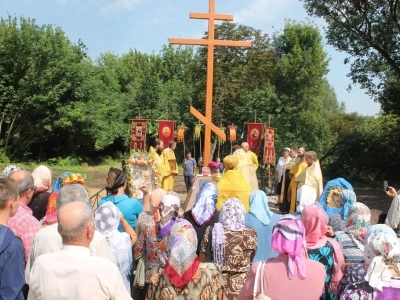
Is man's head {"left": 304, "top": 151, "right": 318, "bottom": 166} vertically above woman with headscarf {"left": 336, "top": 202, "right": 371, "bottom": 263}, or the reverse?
man's head {"left": 304, "top": 151, "right": 318, "bottom": 166}

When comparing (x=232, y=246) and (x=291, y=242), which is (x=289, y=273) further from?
(x=232, y=246)

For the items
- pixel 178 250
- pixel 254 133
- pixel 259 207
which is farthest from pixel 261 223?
pixel 254 133

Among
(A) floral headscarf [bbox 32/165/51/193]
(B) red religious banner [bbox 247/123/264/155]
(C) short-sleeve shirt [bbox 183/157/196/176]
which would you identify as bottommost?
(C) short-sleeve shirt [bbox 183/157/196/176]

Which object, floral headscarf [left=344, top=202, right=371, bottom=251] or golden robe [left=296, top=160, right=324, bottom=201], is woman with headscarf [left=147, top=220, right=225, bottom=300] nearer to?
floral headscarf [left=344, top=202, right=371, bottom=251]

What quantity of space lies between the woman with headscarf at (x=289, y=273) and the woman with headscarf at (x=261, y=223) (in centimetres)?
216

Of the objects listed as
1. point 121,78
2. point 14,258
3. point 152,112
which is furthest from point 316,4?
point 121,78

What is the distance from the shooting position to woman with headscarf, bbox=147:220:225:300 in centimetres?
317

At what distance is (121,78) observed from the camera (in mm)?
41781

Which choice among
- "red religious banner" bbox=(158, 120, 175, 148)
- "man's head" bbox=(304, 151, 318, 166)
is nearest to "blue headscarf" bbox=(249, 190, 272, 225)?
"man's head" bbox=(304, 151, 318, 166)

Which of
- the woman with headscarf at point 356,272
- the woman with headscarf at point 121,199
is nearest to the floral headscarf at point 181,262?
the woman with headscarf at point 356,272

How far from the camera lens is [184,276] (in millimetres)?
3170

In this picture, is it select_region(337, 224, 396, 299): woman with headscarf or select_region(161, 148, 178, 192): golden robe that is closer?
select_region(337, 224, 396, 299): woman with headscarf

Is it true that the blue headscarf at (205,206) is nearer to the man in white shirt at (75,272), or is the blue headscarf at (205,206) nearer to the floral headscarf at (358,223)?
the floral headscarf at (358,223)

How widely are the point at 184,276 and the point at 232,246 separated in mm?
952
